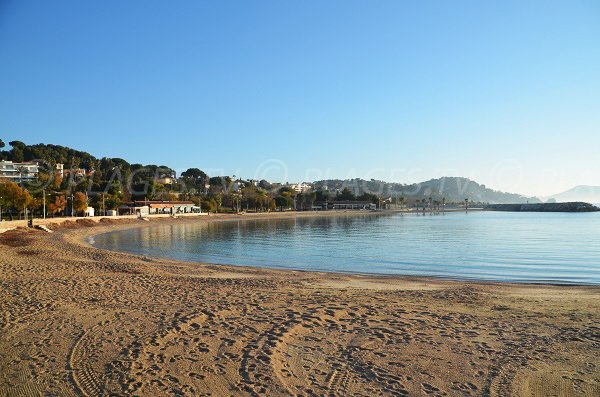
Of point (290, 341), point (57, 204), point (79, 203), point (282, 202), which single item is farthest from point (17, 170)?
point (290, 341)

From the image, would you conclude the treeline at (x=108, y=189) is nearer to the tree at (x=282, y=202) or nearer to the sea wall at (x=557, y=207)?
the tree at (x=282, y=202)

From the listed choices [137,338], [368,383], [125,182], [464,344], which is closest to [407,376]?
[368,383]

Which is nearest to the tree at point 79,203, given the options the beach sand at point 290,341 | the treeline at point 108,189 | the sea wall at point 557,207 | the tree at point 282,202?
the treeline at point 108,189

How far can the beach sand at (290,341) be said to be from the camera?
5.67m

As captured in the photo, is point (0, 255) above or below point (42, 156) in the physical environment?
below

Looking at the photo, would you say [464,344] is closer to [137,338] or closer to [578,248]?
[137,338]

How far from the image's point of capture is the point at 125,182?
4454 inches

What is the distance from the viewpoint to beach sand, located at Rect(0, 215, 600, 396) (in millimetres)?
5672

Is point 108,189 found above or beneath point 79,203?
above

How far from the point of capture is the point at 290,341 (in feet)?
24.4

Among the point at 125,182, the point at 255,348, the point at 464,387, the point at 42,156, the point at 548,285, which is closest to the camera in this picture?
the point at 464,387

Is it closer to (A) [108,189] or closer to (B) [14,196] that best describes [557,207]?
(A) [108,189]

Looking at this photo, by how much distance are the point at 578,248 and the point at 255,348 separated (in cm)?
3152

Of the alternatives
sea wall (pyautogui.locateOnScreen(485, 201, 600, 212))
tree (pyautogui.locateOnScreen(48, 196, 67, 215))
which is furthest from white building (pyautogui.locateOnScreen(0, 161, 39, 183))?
sea wall (pyautogui.locateOnScreen(485, 201, 600, 212))
